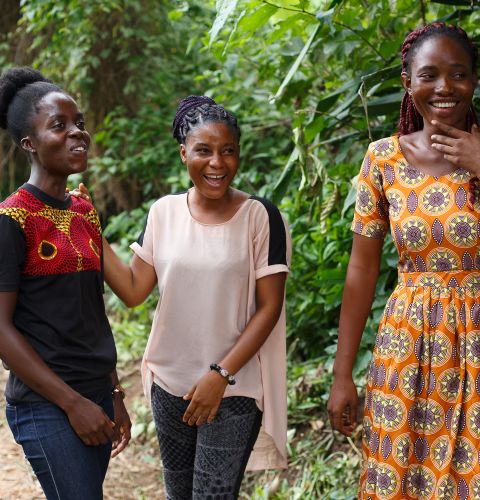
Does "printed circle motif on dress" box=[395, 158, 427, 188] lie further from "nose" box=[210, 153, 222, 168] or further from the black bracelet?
the black bracelet

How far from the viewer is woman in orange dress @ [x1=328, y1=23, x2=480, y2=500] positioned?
213cm

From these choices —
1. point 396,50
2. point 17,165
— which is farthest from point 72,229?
point 17,165

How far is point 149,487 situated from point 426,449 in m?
2.43

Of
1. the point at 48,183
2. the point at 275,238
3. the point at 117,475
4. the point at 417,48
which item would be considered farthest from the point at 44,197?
the point at 117,475

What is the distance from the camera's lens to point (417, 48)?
225cm

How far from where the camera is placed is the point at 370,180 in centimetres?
232

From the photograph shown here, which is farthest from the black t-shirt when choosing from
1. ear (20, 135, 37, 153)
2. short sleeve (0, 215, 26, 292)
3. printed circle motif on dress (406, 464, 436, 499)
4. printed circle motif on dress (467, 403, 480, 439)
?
printed circle motif on dress (467, 403, 480, 439)

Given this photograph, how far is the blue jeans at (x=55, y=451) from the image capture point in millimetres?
2086

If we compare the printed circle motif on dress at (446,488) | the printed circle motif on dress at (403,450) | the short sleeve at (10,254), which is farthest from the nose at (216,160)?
the printed circle motif on dress at (446,488)

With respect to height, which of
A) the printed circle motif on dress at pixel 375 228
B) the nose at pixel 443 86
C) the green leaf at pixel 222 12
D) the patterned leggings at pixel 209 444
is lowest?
the patterned leggings at pixel 209 444

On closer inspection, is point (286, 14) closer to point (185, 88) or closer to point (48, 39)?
point (185, 88)

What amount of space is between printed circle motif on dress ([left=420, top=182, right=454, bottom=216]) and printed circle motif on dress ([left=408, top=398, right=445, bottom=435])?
54cm

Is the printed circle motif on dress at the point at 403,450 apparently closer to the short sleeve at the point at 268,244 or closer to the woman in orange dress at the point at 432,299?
the woman in orange dress at the point at 432,299

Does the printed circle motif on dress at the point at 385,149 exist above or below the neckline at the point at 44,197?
above
